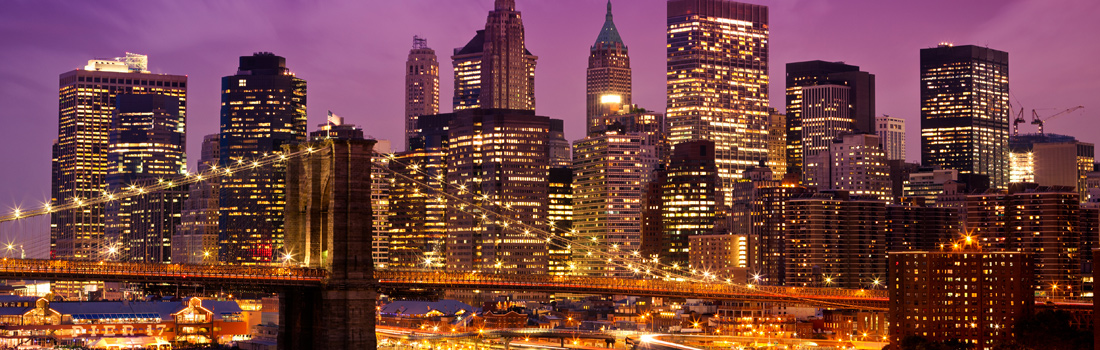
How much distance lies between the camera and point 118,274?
83.8 m

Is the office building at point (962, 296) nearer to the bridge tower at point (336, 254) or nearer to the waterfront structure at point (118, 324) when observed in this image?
the bridge tower at point (336, 254)

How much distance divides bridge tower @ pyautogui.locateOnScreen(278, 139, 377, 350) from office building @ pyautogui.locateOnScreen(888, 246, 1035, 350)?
5059 cm

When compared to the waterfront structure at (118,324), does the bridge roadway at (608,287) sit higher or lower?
higher

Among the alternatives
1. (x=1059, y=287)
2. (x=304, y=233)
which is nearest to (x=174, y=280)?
(x=304, y=233)

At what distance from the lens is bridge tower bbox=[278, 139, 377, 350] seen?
85.8 meters

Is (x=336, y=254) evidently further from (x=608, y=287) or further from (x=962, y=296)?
(x=962, y=296)

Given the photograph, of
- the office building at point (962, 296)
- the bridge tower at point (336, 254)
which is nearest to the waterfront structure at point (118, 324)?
the bridge tower at point (336, 254)

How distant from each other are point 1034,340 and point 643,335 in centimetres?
5548

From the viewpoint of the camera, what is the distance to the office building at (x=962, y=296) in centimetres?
11806

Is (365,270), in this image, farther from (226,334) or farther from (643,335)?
(643,335)

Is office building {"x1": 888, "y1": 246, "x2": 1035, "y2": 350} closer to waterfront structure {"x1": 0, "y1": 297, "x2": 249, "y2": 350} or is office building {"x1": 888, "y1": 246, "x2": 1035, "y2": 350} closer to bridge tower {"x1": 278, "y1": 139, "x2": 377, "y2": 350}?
bridge tower {"x1": 278, "y1": 139, "x2": 377, "y2": 350}

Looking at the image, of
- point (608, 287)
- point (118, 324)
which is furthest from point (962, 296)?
point (118, 324)

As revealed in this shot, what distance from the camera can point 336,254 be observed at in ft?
283

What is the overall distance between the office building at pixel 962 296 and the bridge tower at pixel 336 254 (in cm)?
5059
